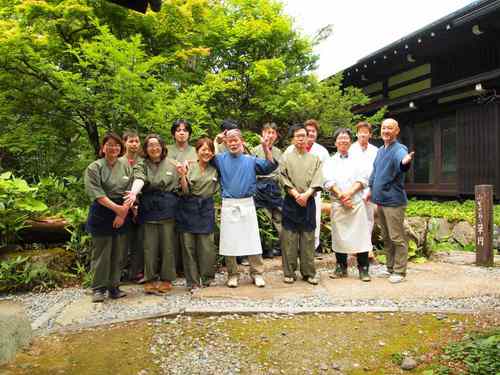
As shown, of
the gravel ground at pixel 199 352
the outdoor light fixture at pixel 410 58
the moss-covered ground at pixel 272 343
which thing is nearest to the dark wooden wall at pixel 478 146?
the outdoor light fixture at pixel 410 58

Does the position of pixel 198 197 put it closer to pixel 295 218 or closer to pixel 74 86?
pixel 295 218

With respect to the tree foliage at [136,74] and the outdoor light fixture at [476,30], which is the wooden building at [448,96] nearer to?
the outdoor light fixture at [476,30]

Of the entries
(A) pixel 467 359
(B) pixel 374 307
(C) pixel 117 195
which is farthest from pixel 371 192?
(C) pixel 117 195

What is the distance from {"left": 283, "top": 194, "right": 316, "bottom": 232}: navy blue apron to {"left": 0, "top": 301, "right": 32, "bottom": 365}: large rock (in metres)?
3.03

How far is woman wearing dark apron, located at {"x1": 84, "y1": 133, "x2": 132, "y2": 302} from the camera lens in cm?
438

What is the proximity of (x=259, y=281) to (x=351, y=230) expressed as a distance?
137 centimetres

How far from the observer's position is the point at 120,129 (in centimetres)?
638

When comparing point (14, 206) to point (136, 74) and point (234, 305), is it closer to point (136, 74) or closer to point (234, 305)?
point (136, 74)

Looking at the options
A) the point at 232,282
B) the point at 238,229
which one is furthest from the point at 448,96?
the point at 232,282

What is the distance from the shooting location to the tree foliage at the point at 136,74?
20.0 ft

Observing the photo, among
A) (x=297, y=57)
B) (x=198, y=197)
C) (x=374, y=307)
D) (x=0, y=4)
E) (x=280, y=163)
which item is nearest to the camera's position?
(x=374, y=307)

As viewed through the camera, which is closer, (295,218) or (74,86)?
(295,218)

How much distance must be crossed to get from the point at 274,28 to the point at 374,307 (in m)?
7.26

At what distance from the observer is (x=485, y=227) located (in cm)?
624
